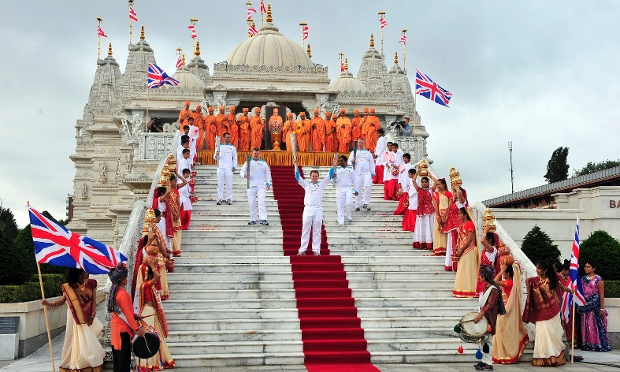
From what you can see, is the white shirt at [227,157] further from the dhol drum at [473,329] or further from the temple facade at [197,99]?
the dhol drum at [473,329]

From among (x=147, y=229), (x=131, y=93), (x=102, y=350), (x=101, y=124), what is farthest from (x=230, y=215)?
(x=101, y=124)

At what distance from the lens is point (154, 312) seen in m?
12.0

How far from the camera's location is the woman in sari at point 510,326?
12742mm

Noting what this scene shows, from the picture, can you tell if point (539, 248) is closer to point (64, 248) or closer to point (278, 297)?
point (278, 297)

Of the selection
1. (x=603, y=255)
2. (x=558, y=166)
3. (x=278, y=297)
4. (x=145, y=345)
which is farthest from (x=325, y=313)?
(x=558, y=166)

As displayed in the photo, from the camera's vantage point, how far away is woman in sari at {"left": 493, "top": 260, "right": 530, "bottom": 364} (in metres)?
12.7

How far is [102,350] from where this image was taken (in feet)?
38.5

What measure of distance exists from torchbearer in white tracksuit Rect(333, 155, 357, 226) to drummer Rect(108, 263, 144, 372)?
791 centimetres

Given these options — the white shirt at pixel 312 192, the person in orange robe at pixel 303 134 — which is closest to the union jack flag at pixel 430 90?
the person in orange robe at pixel 303 134

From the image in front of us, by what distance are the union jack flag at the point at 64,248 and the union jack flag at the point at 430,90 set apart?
14.2 m

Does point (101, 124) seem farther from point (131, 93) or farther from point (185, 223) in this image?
point (185, 223)

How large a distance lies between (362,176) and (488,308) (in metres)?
8.32

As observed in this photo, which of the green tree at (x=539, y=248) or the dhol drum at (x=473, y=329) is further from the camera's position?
the green tree at (x=539, y=248)

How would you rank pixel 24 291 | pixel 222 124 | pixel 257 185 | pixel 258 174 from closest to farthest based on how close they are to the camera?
pixel 24 291 < pixel 257 185 < pixel 258 174 < pixel 222 124
